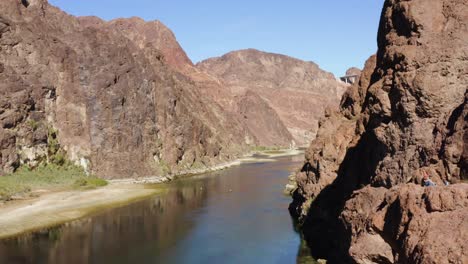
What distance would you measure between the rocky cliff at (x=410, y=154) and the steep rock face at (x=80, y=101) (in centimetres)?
5081

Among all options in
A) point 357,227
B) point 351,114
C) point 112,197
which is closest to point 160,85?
point 112,197

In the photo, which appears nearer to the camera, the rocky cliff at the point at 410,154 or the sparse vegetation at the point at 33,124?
the rocky cliff at the point at 410,154

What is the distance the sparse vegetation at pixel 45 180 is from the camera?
59.8 metres

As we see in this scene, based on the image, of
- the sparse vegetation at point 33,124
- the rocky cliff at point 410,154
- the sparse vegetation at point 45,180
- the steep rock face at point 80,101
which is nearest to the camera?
the rocky cliff at point 410,154

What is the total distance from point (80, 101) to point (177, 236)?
48.3 meters

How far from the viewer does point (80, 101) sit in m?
82.2

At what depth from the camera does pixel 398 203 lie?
15.2 m

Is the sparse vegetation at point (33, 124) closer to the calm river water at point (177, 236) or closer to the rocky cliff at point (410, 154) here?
the calm river water at point (177, 236)

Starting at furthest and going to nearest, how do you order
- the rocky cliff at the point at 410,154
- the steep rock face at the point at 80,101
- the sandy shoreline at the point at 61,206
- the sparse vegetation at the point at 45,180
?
the steep rock face at the point at 80,101, the sparse vegetation at the point at 45,180, the sandy shoreline at the point at 61,206, the rocky cliff at the point at 410,154

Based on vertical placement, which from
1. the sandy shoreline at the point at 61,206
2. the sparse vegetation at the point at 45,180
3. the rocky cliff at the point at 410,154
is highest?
the rocky cliff at the point at 410,154

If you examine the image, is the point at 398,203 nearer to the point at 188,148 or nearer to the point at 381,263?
the point at 381,263

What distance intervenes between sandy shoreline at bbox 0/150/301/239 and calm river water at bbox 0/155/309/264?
195 centimetres

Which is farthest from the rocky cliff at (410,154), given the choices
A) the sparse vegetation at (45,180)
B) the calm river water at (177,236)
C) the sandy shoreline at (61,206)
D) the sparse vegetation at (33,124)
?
the sparse vegetation at (33,124)

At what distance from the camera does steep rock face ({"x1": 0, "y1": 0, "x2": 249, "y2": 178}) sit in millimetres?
71625
